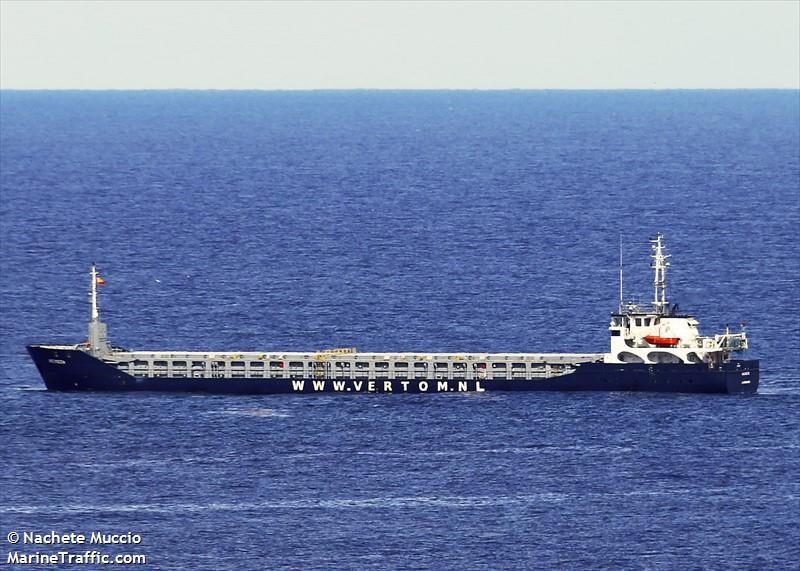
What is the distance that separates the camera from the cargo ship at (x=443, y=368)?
14312 centimetres

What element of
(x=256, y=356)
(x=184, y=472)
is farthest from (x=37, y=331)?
(x=184, y=472)

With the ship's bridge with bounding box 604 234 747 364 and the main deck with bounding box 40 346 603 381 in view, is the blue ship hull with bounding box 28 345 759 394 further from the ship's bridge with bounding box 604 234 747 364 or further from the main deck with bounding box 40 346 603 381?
the ship's bridge with bounding box 604 234 747 364

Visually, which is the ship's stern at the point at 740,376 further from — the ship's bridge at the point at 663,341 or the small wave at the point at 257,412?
the small wave at the point at 257,412

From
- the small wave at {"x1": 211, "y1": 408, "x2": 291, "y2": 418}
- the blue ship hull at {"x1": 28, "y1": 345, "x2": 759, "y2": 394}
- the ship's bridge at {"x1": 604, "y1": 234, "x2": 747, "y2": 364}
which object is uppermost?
the ship's bridge at {"x1": 604, "y1": 234, "x2": 747, "y2": 364}

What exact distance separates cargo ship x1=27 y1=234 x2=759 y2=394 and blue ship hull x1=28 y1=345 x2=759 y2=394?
66 mm

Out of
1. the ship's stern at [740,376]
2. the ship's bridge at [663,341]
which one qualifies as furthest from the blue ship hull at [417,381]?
the ship's bridge at [663,341]

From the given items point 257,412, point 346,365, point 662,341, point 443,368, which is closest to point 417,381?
point 443,368

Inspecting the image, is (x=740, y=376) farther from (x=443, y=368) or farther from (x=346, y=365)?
(x=346, y=365)

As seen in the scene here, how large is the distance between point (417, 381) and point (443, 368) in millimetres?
2054

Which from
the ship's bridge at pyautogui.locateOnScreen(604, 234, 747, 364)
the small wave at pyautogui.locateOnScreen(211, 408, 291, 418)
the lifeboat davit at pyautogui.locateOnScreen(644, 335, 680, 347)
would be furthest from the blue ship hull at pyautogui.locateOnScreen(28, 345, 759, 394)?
the small wave at pyautogui.locateOnScreen(211, 408, 291, 418)

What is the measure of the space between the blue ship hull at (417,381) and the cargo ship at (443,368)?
7 centimetres

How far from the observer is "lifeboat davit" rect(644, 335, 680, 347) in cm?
14362

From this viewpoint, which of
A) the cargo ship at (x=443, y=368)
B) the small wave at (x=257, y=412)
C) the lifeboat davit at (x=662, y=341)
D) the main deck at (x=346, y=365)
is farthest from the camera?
the main deck at (x=346, y=365)

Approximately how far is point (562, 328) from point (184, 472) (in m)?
57.1
